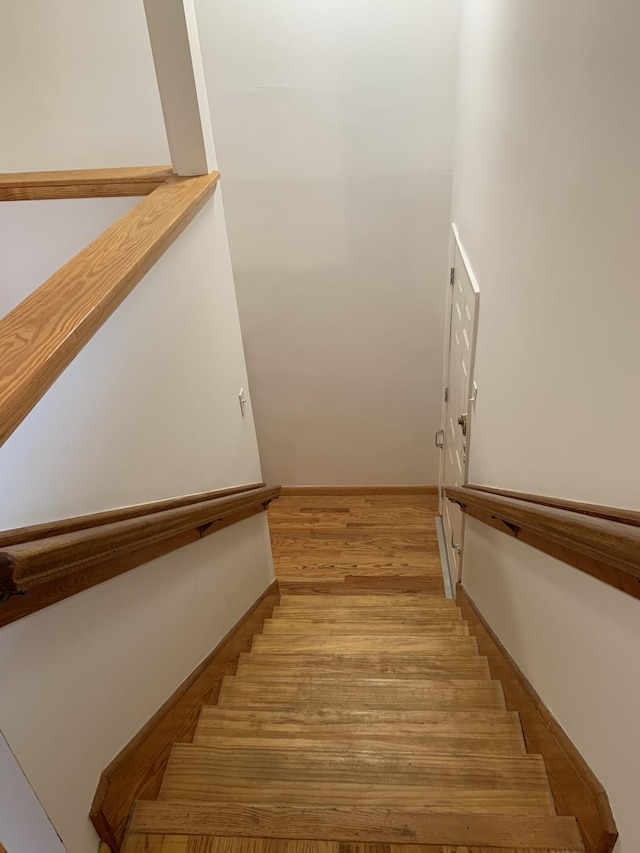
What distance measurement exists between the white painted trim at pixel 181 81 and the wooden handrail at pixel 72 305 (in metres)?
0.46

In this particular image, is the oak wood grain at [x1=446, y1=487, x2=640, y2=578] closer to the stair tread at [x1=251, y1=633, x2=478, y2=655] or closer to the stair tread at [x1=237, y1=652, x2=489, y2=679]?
the stair tread at [x1=237, y1=652, x2=489, y2=679]

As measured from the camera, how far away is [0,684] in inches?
37.2

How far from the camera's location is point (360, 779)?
157cm

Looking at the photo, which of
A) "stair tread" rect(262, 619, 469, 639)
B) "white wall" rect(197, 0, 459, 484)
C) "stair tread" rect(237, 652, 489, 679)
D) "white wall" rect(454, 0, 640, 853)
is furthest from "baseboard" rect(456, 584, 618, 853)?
"white wall" rect(197, 0, 459, 484)

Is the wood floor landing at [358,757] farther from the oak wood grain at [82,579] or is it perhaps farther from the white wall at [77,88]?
the white wall at [77,88]

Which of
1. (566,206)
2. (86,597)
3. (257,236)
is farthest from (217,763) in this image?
(257,236)

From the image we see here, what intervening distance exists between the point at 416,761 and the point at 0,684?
1.12 m

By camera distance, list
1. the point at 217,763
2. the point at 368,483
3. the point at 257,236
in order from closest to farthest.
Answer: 1. the point at 217,763
2. the point at 257,236
3. the point at 368,483

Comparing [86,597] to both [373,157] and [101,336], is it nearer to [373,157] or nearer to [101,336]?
[101,336]

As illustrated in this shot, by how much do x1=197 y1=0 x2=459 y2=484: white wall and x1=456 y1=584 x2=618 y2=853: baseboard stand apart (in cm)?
262

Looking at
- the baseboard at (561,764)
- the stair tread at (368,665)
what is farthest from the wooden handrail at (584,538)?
the stair tread at (368,665)

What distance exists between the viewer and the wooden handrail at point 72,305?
3.19 ft

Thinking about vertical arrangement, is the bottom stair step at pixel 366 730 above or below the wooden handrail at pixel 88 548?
below

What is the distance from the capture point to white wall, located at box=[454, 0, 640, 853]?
110cm
